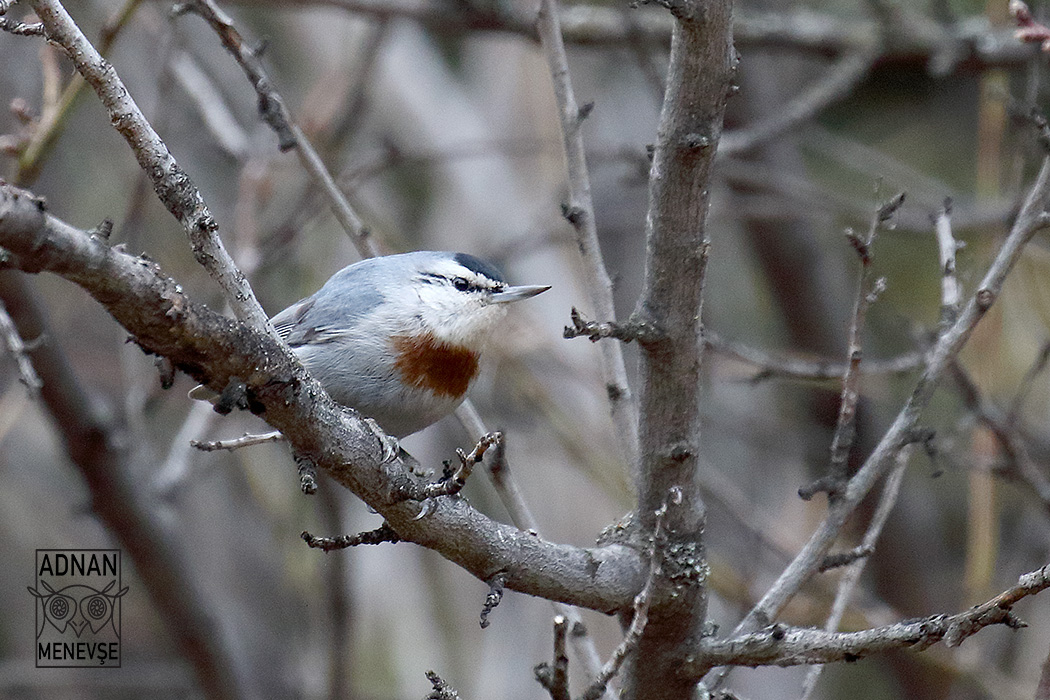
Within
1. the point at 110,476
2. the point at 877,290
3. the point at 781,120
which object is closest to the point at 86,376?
the point at 110,476

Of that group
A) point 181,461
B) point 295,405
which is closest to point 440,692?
→ point 295,405

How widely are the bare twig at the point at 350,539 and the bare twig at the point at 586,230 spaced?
88 centimetres

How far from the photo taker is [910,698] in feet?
17.9

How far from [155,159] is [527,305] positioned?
14.5 feet

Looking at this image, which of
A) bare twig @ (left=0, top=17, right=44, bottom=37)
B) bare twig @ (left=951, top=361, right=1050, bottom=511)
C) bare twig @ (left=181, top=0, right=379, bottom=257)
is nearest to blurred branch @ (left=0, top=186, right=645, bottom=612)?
bare twig @ (left=0, top=17, right=44, bottom=37)

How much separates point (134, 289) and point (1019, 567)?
15.0ft

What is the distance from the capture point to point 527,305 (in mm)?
6129

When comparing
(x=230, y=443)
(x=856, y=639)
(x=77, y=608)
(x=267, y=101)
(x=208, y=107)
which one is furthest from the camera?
(x=77, y=608)

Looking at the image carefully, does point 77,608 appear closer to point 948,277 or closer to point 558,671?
point 558,671

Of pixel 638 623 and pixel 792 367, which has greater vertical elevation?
pixel 792 367

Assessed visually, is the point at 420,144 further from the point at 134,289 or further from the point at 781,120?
the point at 134,289

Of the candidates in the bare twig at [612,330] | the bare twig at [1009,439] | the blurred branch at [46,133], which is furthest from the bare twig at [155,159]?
the bare twig at [1009,439]

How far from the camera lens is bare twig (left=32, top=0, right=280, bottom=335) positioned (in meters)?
1.76

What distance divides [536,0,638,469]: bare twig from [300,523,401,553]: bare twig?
884 millimetres
